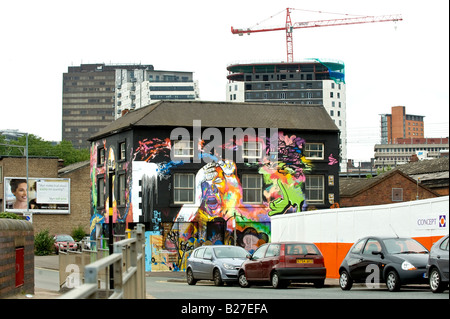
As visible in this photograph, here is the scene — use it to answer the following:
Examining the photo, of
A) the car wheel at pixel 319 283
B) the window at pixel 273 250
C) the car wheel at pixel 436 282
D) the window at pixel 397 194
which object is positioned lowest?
the car wheel at pixel 319 283

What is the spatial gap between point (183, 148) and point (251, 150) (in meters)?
4.46

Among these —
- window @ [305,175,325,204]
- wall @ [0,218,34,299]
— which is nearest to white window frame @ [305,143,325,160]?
window @ [305,175,325,204]

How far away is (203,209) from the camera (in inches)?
1991

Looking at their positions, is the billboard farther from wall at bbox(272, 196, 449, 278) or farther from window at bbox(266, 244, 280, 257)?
window at bbox(266, 244, 280, 257)

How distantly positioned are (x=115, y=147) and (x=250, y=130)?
29.1 feet

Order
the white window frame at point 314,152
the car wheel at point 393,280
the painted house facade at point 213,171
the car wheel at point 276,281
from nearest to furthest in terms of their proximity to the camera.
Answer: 1. the car wheel at point 393,280
2. the car wheel at point 276,281
3. the painted house facade at point 213,171
4. the white window frame at point 314,152

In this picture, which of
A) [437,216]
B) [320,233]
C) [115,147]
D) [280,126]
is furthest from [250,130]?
[437,216]

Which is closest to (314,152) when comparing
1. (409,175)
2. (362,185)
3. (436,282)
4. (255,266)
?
(362,185)

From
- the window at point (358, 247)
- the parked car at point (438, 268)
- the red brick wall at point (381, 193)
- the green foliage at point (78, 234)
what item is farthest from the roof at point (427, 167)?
the parked car at point (438, 268)

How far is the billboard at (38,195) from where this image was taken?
248 feet

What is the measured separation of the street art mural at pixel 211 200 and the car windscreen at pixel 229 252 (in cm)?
1907

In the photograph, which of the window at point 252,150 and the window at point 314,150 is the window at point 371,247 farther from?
the window at point 314,150

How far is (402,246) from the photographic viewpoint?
21594 millimetres
